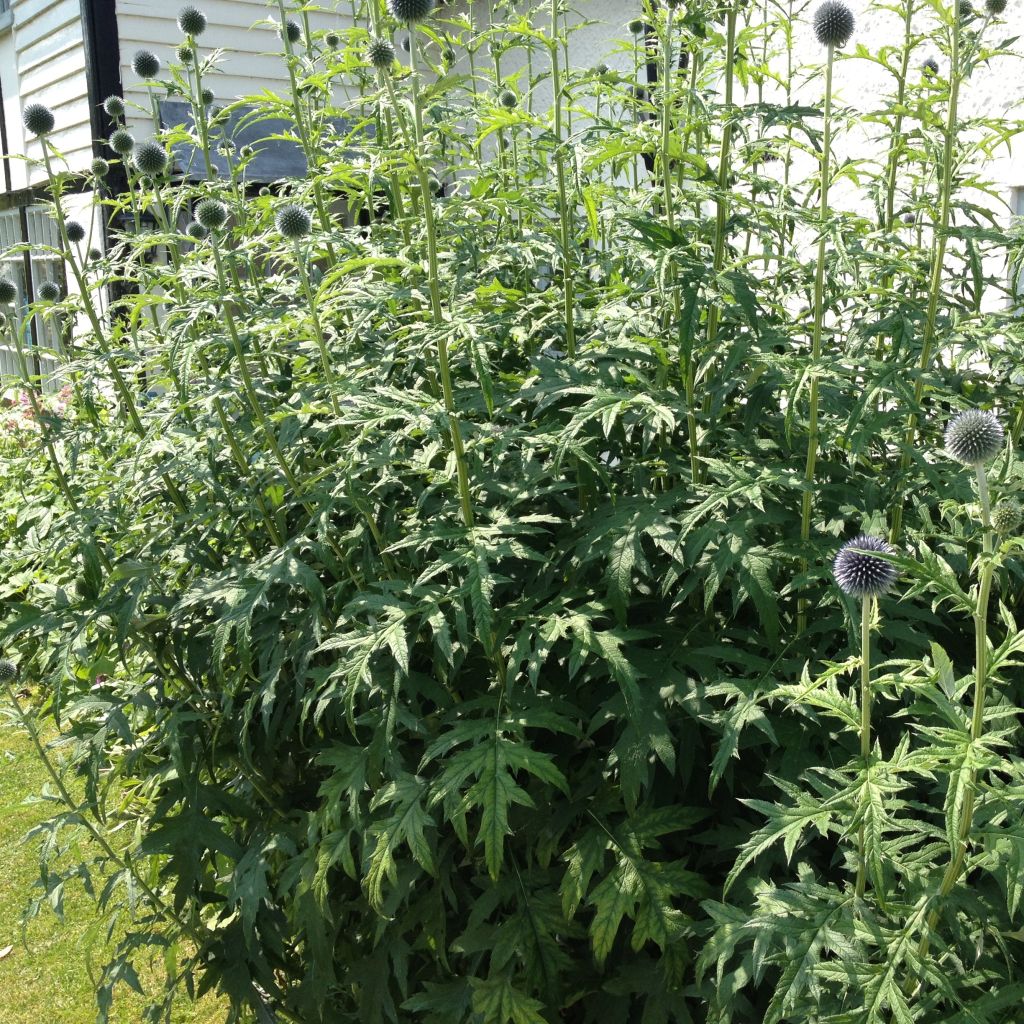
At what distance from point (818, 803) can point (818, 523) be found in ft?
2.70


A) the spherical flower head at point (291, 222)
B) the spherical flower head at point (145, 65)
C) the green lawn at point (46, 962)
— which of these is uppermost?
the spherical flower head at point (145, 65)

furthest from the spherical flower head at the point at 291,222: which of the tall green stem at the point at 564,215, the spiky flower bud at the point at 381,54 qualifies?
the tall green stem at the point at 564,215

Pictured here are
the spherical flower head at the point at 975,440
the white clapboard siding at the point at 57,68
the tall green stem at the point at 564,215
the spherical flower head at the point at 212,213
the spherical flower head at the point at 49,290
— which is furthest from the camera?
the white clapboard siding at the point at 57,68

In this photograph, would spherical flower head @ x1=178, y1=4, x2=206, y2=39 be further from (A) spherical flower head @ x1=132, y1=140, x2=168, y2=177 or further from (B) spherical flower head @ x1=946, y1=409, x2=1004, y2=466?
(B) spherical flower head @ x1=946, y1=409, x2=1004, y2=466

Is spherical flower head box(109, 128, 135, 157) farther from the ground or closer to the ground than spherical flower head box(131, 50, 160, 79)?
closer to the ground

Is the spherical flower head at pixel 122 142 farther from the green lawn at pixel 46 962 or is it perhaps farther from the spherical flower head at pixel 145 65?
the green lawn at pixel 46 962

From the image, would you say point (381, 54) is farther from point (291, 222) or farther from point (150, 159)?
point (150, 159)

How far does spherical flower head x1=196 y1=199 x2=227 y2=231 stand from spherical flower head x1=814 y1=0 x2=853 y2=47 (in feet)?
5.24

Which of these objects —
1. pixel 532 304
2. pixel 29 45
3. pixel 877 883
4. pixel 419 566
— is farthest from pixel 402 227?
pixel 29 45

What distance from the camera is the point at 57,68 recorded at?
8.75 metres

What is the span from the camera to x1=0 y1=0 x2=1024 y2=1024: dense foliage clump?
6.11 feet

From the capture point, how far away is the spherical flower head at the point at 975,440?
5.19ft

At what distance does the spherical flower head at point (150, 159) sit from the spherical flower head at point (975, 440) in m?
2.71

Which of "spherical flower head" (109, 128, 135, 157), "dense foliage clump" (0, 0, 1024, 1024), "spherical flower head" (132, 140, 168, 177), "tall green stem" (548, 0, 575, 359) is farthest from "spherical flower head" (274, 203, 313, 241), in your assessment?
"spherical flower head" (109, 128, 135, 157)
